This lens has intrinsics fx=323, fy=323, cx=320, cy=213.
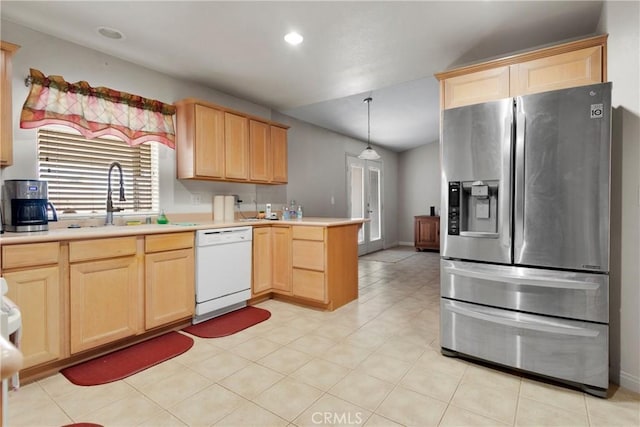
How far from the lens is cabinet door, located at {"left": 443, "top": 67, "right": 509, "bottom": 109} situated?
2354 millimetres

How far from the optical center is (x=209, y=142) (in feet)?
11.5

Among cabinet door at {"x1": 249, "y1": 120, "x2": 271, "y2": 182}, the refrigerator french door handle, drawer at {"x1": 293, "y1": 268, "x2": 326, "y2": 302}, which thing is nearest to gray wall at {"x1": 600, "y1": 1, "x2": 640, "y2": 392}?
the refrigerator french door handle

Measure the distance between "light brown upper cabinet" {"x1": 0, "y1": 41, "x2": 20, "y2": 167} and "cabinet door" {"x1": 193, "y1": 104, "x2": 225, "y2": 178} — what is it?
1.41m

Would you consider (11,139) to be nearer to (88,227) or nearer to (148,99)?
(88,227)

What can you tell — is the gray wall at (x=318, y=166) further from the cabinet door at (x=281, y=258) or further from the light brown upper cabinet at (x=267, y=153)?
the cabinet door at (x=281, y=258)

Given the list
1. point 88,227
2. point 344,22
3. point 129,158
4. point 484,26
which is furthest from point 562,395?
point 129,158

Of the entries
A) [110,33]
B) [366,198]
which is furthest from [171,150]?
[366,198]

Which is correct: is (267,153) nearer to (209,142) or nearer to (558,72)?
(209,142)

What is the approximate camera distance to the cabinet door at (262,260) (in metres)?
3.58

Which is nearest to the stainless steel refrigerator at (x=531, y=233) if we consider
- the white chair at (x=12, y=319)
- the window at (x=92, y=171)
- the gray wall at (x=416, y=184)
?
the white chair at (x=12, y=319)

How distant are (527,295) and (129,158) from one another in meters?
3.55

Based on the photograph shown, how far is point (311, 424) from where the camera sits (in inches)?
66.1

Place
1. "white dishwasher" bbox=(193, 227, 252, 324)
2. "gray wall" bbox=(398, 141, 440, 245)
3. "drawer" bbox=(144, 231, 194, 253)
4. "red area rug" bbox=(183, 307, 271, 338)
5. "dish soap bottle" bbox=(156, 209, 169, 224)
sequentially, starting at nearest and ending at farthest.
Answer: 1. "drawer" bbox=(144, 231, 194, 253)
2. "red area rug" bbox=(183, 307, 271, 338)
3. "white dishwasher" bbox=(193, 227, 252, 324)
4. "dish soap bottle" bbox=(156, 209, 169, 224)
5. "gray wall" bbox=(398, 141, 440, 245)

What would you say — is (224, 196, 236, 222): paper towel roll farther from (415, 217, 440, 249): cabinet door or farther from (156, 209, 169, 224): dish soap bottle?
(415, 217, 440, 249): cabinet door
